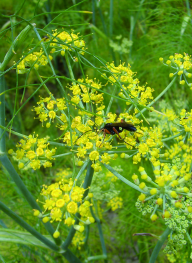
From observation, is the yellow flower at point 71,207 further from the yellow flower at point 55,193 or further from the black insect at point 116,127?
the black insect at point 116,127

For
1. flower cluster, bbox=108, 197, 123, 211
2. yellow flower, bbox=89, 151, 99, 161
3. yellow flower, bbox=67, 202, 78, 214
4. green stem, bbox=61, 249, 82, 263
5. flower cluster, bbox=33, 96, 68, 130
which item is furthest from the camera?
flower cluster, bbox=108, 197, 123, 211

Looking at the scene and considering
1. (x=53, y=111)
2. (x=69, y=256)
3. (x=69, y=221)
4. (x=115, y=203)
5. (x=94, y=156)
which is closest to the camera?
(x=69, y=221)

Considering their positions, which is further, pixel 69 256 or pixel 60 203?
pixel 69 256

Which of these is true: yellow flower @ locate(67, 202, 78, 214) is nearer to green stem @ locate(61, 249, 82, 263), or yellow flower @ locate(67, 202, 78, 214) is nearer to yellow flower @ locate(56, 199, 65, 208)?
yellow flower @ locate(56, 199, 65, 208)

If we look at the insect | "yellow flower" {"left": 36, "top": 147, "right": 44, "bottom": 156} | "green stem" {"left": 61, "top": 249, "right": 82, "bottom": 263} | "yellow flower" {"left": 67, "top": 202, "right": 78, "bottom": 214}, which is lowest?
"green stem" {"left": 61, "top": 249, "right": 82, "bottom": 263}

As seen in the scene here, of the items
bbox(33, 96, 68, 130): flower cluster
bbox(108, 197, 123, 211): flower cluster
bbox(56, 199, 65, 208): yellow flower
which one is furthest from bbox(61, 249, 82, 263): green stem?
bbox(33, 96, 68, 130): flower cluster

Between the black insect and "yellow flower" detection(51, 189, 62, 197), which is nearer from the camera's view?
"yellow flower" detection(51, 189, 62, 197)

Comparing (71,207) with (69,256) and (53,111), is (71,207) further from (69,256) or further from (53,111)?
(69,256)

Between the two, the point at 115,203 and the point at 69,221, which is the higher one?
the point at 69,221

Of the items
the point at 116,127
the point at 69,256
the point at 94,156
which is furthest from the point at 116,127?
the point at 69,256

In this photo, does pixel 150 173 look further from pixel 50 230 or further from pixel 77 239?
pixel 50 230

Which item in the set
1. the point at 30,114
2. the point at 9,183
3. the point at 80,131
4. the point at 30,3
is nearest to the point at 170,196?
the point at 80,131
